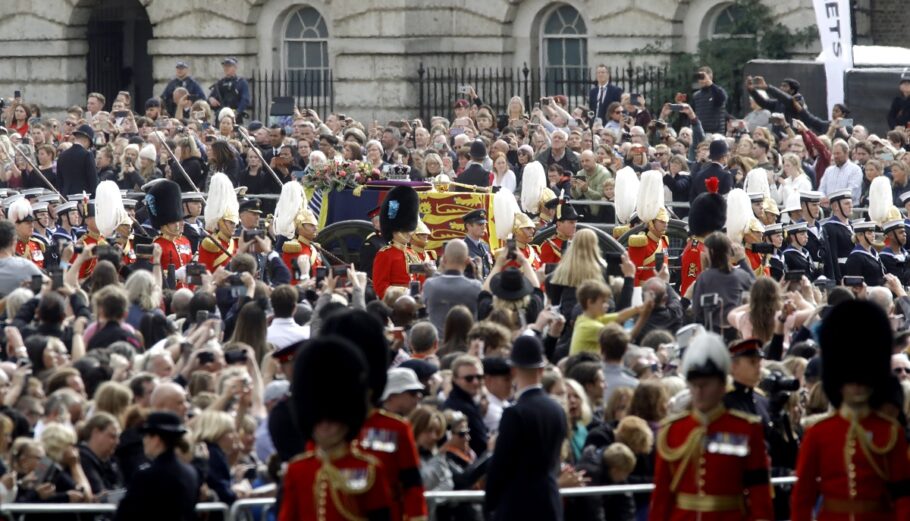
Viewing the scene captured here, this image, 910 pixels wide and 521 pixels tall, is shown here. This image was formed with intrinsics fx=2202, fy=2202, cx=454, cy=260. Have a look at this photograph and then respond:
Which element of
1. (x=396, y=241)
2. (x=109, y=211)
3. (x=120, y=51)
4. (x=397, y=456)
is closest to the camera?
(x=397, y=456)

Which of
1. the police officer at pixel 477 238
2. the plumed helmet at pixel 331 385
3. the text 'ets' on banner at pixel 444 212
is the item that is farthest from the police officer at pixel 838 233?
the plumed helmet at pixel 331 385

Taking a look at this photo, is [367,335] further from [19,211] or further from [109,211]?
[109,211]

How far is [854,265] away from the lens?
56.2ft

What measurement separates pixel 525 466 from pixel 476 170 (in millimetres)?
12964

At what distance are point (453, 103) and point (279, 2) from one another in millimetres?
3295

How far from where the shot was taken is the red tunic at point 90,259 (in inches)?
618

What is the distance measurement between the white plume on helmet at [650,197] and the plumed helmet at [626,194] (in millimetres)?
629

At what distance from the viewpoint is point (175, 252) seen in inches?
674

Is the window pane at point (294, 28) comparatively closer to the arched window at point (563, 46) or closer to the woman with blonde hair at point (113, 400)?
the arched window at point (563, 46)

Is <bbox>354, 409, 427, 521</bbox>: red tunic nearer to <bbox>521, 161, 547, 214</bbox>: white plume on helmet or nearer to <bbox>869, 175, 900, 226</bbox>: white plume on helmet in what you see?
<bbox>869, 175, 900, 226</bbox>: white plume on helmet

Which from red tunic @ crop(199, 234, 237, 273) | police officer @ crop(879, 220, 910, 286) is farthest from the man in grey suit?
police officer @ crop(879, 220, 910, 286)

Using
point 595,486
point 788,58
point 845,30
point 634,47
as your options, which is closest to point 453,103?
point 634,47

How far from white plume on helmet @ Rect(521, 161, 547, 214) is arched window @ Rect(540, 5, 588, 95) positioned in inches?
332

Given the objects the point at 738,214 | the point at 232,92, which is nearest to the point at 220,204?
the point at 738,214
